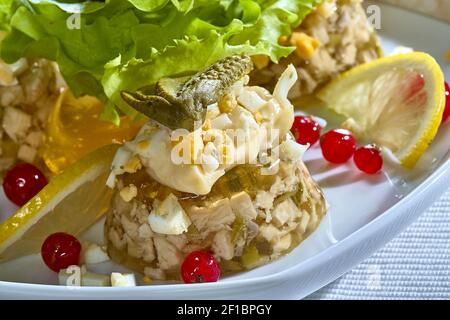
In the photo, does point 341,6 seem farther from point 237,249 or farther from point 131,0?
point 237,249

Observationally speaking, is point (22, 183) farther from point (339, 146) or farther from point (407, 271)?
point (407, 271)

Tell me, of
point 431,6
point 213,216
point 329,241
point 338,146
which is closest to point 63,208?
point 213,216

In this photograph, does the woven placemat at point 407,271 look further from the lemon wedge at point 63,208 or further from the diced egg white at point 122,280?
the lemon wedge at point 63,208

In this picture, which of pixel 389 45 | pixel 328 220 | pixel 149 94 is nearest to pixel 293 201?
pixel 328 220

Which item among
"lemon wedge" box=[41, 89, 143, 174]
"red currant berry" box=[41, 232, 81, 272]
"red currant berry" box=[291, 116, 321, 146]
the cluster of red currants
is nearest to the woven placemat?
the cluster of red currants

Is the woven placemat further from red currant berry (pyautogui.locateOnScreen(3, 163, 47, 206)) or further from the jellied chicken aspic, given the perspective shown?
red currant berry (pyautogui.locateOnScreen(3, 163, 47, 206))

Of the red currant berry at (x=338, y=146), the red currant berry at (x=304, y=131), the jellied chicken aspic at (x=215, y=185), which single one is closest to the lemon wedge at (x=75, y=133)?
the jellied chicken aspic at (x=215, y=185)
